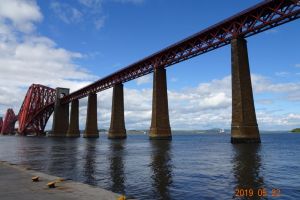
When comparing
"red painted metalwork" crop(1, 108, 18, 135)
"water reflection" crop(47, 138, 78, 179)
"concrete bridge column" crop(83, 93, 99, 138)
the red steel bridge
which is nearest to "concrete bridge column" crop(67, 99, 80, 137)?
the red steel bridge

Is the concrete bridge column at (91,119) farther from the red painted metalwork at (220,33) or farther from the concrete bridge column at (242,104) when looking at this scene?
the concrete bridge column at (242,104)

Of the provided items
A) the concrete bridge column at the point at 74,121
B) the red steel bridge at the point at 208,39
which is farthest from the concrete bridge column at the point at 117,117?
the concrete bridge column at the point at 74,121

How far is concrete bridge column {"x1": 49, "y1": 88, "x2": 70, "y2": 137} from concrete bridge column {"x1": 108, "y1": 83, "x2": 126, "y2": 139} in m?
46.3

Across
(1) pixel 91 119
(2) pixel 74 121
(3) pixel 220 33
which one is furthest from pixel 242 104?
(2) pixel 74 121

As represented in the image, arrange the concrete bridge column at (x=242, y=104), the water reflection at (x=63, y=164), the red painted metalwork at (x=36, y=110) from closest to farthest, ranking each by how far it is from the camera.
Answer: the water reflection at (x=63, y=164)
the concrete bridge column at (x=242, y=104)
the red painted metalwork at (x=36, y=110)

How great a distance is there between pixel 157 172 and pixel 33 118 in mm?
128860

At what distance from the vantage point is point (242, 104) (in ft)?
137

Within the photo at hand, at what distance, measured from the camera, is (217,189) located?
1327cm

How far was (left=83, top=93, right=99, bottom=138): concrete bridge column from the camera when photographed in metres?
88.8

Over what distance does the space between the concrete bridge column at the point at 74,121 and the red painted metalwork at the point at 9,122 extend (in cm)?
8423

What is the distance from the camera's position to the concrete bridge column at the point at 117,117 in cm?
7456

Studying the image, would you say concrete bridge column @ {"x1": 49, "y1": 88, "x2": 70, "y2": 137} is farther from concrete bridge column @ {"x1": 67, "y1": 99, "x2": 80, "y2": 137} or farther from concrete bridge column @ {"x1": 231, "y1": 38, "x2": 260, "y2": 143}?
concrete bridge column @ {"x1": 231, "y1": 38, "x2": 260, "y2": 143}

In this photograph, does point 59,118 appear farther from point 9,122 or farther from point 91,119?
point 9,122

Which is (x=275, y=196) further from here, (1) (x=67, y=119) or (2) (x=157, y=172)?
(1) (x=67, y=119)
